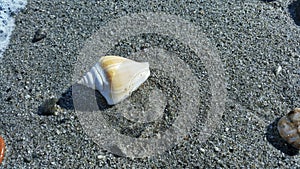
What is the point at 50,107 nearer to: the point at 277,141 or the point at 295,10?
the point at 277,141

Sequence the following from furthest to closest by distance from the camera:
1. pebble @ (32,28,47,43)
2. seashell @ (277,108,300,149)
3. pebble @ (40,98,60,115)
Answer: pebble @ (32,28,47,43) → pebble @ (40,98,60,115) → seashell @ (277,108,300,149)

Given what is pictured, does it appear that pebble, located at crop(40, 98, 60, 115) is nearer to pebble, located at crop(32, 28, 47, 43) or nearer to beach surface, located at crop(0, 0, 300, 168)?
beach surface, located at crop(0, 0, 300, 168)

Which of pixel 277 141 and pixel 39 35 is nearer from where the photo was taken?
pixel 277 141

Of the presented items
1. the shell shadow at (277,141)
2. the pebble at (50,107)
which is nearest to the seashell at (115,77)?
the pebble at (50,107)

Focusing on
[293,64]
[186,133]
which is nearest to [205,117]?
[186,133]

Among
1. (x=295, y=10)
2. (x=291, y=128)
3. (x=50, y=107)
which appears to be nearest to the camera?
(x=291, y=128)

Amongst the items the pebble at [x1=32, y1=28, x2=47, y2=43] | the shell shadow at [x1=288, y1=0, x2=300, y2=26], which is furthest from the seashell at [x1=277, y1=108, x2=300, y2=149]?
the pebble at [x1=32, y1=28, x2=47, y2=43]

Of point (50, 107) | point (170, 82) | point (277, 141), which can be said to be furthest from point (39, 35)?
point (277, 141)
